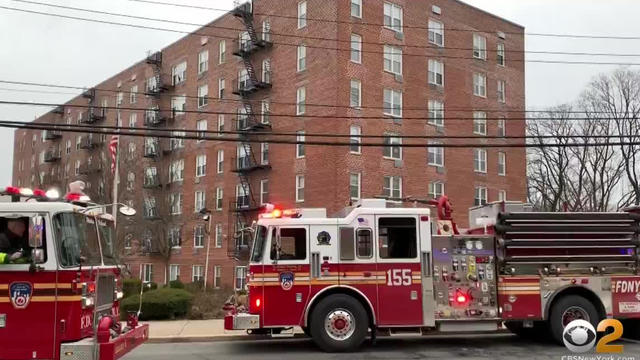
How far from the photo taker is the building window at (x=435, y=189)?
35312mm

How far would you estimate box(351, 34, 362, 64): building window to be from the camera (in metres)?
32.4

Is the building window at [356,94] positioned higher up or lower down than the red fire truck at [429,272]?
higher up

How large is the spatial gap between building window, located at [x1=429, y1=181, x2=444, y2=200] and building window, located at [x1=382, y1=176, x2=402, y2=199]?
2413 mm

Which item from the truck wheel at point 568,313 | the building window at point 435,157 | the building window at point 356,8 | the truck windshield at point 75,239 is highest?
the building window at point 356,8

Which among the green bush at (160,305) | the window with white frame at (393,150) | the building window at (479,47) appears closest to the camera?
the green bush at (160,305)

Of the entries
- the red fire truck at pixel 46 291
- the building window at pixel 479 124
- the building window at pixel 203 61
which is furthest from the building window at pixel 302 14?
the red fire truck at pixel 46 291

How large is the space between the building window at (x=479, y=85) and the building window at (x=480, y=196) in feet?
20.3

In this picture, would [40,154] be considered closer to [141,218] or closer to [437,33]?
[141,218]

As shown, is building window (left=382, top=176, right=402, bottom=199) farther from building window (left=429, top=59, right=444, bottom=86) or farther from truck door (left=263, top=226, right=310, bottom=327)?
truck door (left=263, top=226, right=310, bottom=327)

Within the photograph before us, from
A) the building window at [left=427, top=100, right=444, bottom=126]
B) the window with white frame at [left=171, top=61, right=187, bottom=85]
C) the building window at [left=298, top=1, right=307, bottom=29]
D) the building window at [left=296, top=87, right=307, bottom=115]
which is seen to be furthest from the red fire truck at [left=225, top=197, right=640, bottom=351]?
the window with white frame at [left=171, top=61, right=187, bottom=85]

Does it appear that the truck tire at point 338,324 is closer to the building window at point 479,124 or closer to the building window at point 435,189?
the building window at point 435,189

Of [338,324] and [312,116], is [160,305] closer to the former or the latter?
[338,324]

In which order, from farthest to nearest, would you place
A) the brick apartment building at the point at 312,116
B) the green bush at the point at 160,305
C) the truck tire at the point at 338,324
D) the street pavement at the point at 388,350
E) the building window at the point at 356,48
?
the building window at the point at 356,48 → the brick apartment building at the point at 312,116 → the green bush at the point at 160,305 → the truck tire at the point at 338,324 → the street pavement at the point at 388,350

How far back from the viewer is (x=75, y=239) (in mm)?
8266
